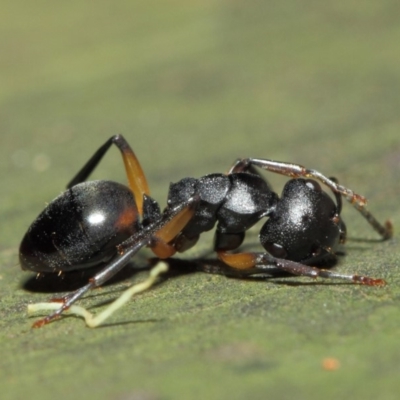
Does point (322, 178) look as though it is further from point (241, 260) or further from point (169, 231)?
point (169, 231)

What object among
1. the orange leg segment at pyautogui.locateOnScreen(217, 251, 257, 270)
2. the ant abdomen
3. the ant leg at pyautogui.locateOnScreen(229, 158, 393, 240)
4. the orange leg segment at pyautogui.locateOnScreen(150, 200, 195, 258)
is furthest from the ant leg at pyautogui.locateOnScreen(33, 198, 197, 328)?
the ant leg at pyautogui.locateOnScreen(229, 158, 393, 240)

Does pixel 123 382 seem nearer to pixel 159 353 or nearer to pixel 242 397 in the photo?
pixel 159 353

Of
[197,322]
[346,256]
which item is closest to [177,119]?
[346,256]

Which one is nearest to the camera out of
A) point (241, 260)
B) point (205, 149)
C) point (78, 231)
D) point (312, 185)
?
point (78, 231)

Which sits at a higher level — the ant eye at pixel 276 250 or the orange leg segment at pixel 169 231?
the orange leg segment at pixel 169 231

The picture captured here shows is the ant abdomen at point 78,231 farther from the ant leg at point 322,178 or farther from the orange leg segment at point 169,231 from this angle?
the ant leg at point 322,178

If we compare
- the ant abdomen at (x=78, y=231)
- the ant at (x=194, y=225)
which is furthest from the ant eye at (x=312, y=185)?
the ant abdomen at (x=78, y=231)

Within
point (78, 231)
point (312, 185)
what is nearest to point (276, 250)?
A: point (312, 185)

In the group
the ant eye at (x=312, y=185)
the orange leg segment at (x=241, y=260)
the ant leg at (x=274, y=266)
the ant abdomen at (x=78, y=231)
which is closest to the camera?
the ant leg at (x=274, y=266)
